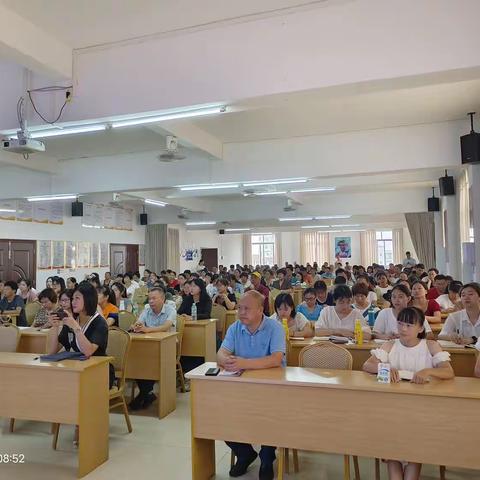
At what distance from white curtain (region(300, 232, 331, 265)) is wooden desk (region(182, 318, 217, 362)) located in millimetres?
16069

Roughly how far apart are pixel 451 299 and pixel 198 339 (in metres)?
3.43

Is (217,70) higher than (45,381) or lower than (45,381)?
higher

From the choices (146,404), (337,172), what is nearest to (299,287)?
(337,172)

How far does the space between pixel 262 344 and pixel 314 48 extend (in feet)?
7.75

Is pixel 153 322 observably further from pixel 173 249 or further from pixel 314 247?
pixel 314 247

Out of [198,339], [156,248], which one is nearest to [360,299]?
[198,339]

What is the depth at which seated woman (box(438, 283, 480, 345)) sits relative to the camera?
13.3 feet

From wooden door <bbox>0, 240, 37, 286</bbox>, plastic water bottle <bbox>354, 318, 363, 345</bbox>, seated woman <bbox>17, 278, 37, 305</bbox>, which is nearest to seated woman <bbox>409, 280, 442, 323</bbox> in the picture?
plastic water bottle <bbox>354, 318, 363, 345</bbox>

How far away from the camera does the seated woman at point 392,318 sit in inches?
175

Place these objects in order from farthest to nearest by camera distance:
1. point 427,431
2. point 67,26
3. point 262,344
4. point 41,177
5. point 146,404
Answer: point 41,177, point 146,404, point 67,26, point 262,344, point 427,431

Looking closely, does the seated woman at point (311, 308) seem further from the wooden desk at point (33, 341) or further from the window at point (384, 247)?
the window at point (384, 247)

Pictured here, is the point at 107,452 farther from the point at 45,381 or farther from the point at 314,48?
the point at 314,48

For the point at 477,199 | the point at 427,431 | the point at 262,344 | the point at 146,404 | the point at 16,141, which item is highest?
the point at 16,141

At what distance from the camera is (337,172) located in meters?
6.73
